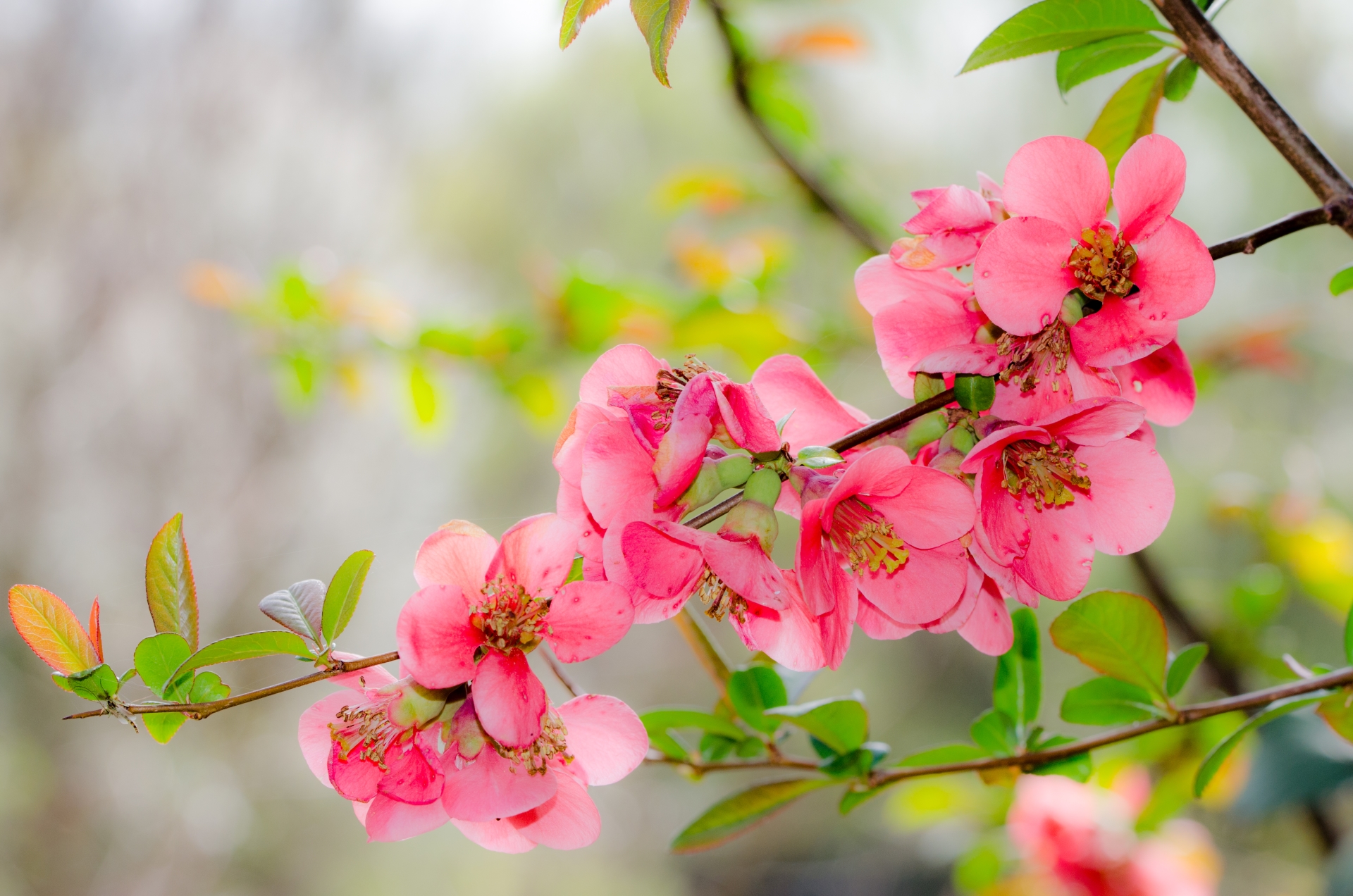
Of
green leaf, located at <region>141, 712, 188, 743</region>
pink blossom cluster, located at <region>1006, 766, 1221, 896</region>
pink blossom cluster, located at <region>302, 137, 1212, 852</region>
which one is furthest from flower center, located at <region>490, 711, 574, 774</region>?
pink blossom cluster, located at <region>1006, 766, 1221, 896</region>

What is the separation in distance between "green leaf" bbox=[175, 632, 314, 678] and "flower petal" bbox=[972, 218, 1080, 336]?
24cm

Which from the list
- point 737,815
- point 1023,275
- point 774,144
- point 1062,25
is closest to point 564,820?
point 737,815

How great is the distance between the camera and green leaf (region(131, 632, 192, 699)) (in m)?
0.25

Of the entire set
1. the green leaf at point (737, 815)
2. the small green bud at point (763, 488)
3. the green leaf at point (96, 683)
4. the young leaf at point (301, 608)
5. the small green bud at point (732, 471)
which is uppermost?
the green leaf at point (96, 683)

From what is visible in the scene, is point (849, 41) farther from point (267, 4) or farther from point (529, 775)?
point (267, 4)

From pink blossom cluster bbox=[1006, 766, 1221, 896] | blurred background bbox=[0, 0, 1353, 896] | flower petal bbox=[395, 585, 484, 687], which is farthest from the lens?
blurred background bbox=[0, 0, 1353, 896]

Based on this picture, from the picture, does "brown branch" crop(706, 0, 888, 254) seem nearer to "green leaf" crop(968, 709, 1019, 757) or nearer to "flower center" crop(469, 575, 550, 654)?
"green leaf" crop(968, 709, 1019, 757)

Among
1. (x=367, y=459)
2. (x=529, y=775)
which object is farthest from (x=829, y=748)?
(x=367, y=459)

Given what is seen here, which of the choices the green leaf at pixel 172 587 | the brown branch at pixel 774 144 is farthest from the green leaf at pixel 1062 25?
the brown branch at pixel 774 144

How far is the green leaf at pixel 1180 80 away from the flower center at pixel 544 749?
0.34m

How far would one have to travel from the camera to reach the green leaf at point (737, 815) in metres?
0.37

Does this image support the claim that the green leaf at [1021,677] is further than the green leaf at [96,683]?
Yes

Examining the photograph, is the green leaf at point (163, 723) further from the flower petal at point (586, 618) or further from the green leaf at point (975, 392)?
the green leaf at point (975, 392)

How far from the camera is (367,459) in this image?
371cm
